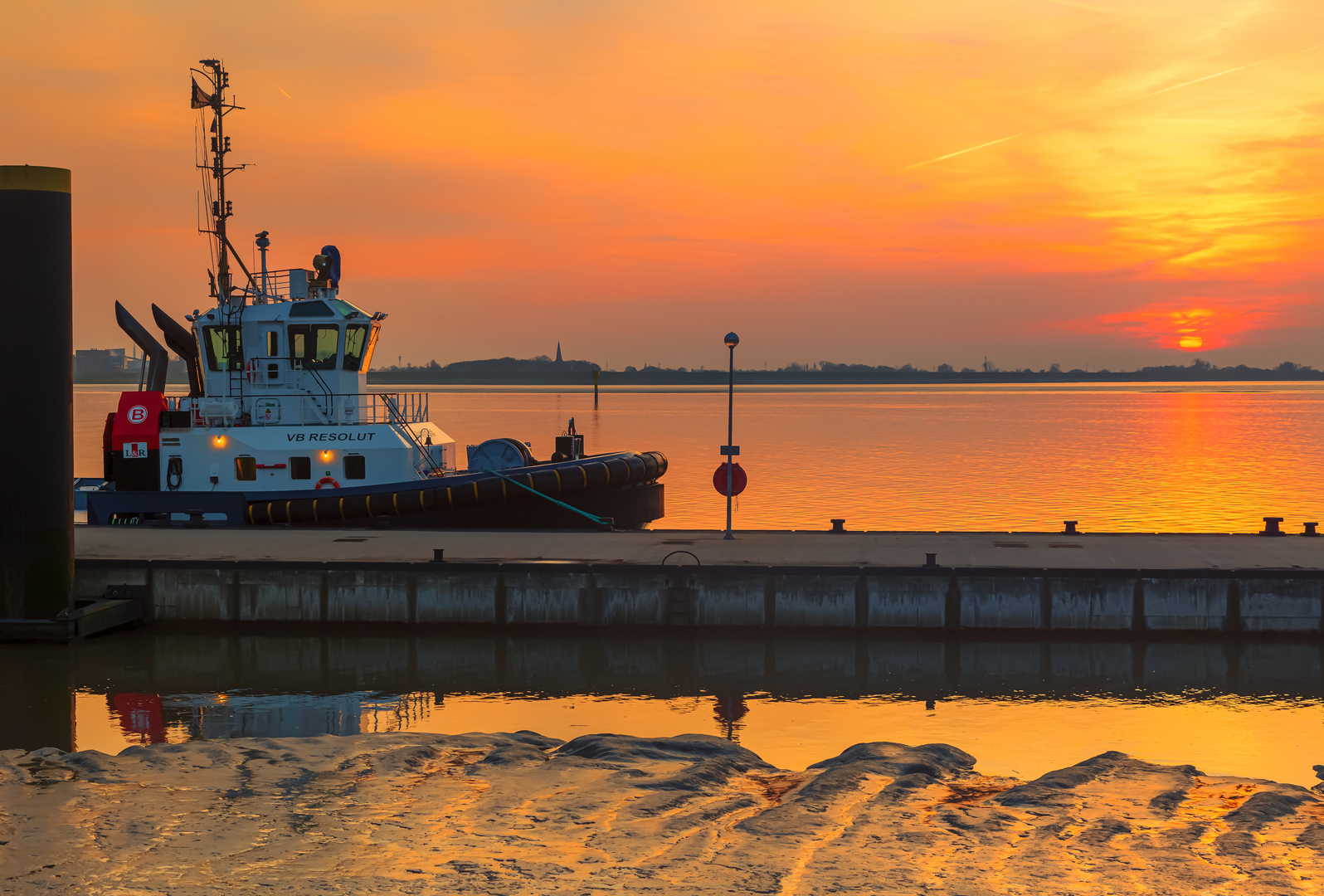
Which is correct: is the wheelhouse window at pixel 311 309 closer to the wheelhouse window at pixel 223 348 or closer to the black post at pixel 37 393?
the wheelhouse window at pixel 223 348

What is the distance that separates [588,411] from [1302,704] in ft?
500

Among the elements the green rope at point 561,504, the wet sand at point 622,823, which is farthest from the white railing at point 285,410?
the wet sand at point 622,823

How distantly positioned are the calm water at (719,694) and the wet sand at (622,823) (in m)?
2.44

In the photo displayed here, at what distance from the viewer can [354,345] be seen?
27375mm

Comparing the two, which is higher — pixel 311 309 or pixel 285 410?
pixel 311 309

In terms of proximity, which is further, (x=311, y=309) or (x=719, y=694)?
(x=311, y=309)

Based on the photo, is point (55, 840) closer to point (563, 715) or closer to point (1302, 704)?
point (563, 715)

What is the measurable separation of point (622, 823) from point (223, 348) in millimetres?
21636

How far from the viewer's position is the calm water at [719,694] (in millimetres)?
13594

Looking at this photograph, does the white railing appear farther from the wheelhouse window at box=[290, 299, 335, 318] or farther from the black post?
the black post

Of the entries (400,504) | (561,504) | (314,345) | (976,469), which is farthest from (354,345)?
(976,469)

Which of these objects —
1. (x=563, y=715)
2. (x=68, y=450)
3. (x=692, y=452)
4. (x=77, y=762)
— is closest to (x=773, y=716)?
(x=563, y=715)

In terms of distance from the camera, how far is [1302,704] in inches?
590

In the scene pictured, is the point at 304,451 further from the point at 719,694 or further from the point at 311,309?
the point at 719,694
